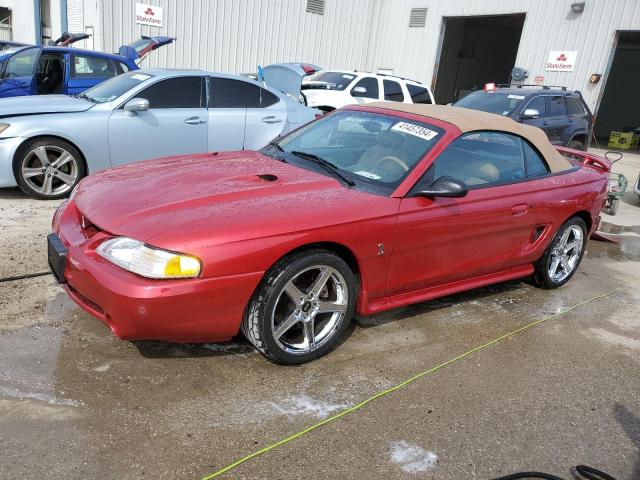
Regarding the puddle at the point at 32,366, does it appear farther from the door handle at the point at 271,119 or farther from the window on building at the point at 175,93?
the door handle at the point at 271,119

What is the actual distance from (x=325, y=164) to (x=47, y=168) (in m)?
3.53

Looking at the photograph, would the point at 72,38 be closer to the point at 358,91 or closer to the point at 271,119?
the point at 358,91

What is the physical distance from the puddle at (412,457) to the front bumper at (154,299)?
1.00 m

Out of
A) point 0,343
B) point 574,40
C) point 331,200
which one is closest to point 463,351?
point 331,200

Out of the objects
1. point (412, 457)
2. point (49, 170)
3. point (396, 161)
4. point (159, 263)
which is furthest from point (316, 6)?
point (412, 457)

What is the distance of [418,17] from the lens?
18.9 metres

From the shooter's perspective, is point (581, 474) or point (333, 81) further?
point (333, 81)

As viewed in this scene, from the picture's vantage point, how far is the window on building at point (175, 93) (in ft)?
20.4

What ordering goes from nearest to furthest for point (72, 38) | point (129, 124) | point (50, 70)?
point (129, 124) < point (50, 70) < point (72, 38)

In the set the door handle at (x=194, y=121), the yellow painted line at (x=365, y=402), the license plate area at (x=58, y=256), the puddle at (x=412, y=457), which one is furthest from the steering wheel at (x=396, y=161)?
the door handle at (x=194, y=121)

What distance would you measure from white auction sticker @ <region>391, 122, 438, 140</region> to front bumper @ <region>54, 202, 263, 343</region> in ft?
5.31

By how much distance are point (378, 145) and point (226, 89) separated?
3563 millimetres

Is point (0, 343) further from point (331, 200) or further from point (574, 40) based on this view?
point (574, 40)

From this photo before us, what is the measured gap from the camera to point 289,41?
1800 cm
